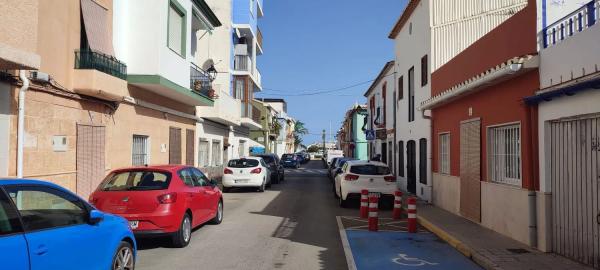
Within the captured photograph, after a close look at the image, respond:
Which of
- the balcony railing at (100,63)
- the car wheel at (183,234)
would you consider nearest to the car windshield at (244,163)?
the balcony railing at (100,63)

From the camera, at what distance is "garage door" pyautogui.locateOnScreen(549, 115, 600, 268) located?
682cm

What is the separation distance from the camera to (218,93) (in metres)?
25.2

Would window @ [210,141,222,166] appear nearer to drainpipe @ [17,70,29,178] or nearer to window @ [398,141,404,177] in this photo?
window @ [398,141,404,177]

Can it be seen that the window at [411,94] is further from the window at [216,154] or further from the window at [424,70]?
the window at [216,154]

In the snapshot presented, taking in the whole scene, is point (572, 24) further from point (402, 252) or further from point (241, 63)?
point (241, 63)

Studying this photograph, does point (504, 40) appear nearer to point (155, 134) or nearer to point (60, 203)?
point (60, 203)

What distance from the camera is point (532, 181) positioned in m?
8.53

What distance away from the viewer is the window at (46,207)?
4.59 meters

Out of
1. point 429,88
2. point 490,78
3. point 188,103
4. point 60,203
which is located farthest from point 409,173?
point 60,203

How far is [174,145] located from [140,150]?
328 cm

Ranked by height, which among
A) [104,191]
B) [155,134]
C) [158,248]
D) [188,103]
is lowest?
[158,248]

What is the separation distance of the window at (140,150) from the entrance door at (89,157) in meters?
2.50

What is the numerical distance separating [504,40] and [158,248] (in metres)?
7.84

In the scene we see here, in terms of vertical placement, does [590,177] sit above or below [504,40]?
below
